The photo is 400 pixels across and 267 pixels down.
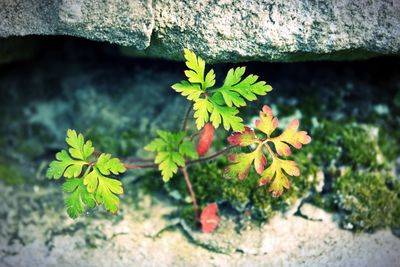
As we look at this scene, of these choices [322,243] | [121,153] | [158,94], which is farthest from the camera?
[158,94]

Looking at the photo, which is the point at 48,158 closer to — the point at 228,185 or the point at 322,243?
the point at 228,185

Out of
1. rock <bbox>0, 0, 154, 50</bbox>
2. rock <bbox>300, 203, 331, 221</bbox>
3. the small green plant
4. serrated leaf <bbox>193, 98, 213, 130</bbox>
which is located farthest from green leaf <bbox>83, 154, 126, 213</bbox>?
rock <bbox>300, 203, 331, 221</bbox>

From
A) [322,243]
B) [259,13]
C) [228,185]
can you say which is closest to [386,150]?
[322,243]

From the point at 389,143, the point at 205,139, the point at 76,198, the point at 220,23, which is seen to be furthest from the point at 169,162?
the point at 389,143

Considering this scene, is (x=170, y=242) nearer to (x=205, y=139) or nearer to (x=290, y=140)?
(x=205, y=139)

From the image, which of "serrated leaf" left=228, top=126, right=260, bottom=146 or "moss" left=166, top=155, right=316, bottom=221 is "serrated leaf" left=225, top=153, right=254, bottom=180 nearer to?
"serrated leaf" left=228, top=126, right=260, bottom=146

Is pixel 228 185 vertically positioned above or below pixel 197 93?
below

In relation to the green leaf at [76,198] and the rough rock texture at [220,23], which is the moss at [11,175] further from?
the rough rock texture at [220,23]

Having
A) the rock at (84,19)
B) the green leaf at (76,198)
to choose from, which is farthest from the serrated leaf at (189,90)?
the green leaf at (76,198)
